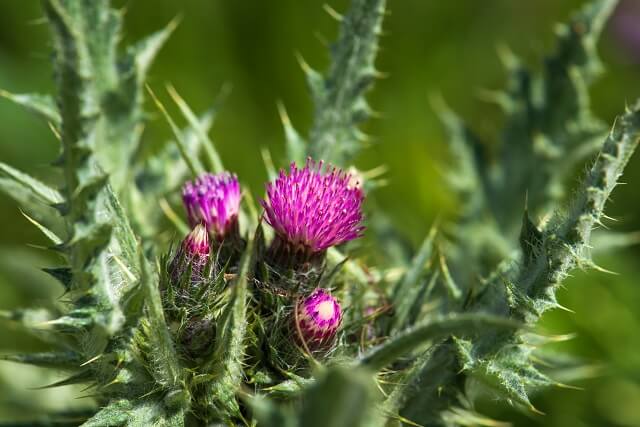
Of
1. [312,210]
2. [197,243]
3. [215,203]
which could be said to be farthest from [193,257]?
[312,210]

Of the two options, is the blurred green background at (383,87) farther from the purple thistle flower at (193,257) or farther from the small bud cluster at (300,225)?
the purple thistle flower at (193,257)

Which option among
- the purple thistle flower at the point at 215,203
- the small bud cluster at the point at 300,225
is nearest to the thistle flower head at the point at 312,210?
the small bud cluster at the point at 300,225

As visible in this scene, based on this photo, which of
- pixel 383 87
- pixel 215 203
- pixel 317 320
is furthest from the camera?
pixel 383 87

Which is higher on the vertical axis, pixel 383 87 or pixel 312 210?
pixel 383 87

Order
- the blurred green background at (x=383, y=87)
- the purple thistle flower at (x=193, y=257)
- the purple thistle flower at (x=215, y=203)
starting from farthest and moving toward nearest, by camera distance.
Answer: the blurred green background at (x=383, y=87) < the purple thistle flower at (x=215, y=203) < the purple thistle flower at (x=193, y=257)

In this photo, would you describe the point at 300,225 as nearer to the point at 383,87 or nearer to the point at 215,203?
the point at 215,203

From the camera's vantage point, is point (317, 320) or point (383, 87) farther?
point (383, 87)

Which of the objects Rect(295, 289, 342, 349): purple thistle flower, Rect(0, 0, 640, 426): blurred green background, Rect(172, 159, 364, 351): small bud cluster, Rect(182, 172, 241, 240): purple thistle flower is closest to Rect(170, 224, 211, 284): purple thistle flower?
Rect(172, 159, 364, 351): small bud cluster

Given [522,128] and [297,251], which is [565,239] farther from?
[522,128]
